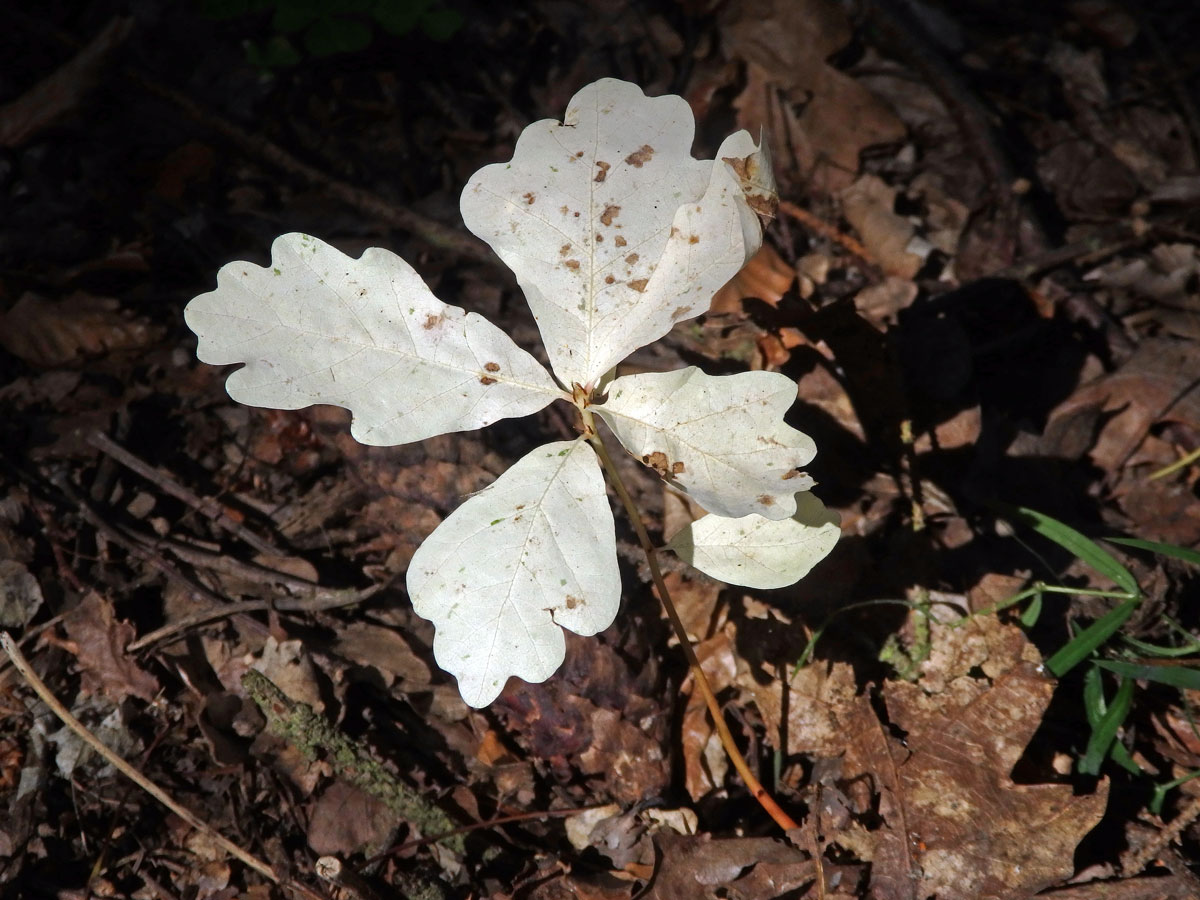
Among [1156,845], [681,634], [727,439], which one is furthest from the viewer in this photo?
[1156,845]

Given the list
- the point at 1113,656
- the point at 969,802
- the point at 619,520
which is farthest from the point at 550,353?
A: the point at 1113,656

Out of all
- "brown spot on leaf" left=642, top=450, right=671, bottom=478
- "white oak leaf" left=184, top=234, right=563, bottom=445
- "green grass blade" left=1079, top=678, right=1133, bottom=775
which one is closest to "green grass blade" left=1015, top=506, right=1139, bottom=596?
"green grass blade" left=1079, top=678, right=1133, bottom=775

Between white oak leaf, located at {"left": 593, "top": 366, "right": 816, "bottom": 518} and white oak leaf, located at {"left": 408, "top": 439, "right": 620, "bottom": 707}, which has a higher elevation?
white oak leaf, located at {"left": 593, "top": 366, "right": 816, "bottom": 518}

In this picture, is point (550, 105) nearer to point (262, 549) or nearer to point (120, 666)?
point (262, 549)

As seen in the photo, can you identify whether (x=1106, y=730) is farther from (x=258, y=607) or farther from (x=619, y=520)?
(x=258, y=607)

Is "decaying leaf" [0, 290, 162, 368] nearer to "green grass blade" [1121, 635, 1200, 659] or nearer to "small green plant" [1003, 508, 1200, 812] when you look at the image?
"small green plant" [1003, 508, 1200, 812]

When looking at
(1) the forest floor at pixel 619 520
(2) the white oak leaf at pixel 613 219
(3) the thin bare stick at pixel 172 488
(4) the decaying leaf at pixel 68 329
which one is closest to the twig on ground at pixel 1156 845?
(1) the forest floor at pixel 619 520

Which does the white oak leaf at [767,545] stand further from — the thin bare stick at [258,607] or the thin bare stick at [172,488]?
the thin bare stick at [172,488]
